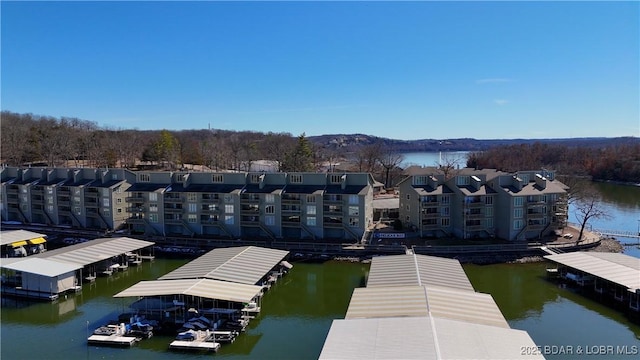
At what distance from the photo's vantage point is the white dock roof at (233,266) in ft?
76.0

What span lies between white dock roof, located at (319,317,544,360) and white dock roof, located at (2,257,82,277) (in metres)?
17.2

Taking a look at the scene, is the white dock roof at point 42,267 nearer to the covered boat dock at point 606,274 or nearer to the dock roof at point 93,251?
the dock roof at point 93,251

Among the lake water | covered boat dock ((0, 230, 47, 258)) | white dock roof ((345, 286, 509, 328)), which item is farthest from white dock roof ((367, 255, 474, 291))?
covered boat dock ((0, 230, 47, 258))

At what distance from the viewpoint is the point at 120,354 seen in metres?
18.2

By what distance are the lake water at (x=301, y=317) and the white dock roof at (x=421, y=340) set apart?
3129mm

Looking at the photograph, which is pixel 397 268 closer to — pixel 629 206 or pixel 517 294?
pixel 517 294

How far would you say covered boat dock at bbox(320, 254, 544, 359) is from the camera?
46.6ft

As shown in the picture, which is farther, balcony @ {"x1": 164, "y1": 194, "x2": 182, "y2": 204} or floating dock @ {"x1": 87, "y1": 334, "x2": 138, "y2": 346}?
balcony @ {"x1": 164, "y1": 194, "x2": 182, "y2": 204}

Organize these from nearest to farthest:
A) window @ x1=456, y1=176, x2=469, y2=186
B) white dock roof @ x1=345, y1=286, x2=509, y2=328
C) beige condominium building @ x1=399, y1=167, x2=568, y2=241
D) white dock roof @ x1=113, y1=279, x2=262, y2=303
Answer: white dock roof @ x1=345, y1=286, x2=509, y2=328
white dock roof @ x1=113, y1=279, x2=262, y2=303
beige condominium building @ x1=399, y1=167, x2=568, y2=241
window @ x1=456, y1=176, x2=469, y2=186

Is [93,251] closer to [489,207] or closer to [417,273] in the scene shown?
[417,273]

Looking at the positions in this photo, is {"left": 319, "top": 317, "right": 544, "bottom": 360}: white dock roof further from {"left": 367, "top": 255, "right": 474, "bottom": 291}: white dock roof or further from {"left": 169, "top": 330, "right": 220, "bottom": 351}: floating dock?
{"left": 169, "top": 330, "right": 220, "bottom": 351}: floating dock

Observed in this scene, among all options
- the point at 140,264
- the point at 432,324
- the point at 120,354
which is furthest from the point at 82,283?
the point at 432,324

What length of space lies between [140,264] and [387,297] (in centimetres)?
1991

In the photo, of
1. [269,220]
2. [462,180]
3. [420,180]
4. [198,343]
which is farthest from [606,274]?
[269,220]
